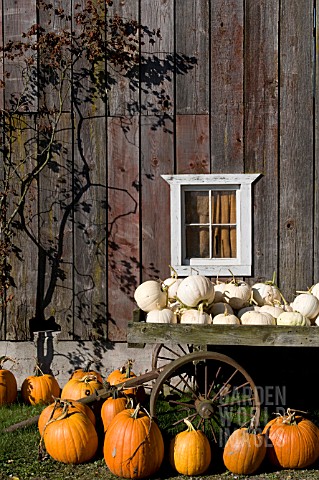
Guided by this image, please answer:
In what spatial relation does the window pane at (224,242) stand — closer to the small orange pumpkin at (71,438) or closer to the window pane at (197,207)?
the window pane at (197,207)

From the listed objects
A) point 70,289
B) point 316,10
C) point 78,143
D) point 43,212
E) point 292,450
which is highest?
point 316,10

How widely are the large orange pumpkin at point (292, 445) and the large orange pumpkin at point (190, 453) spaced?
53 cm

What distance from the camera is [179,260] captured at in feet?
23.3

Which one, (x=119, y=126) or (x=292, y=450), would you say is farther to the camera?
(x=119, y=126)

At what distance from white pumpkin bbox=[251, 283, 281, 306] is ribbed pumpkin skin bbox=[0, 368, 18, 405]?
255cm

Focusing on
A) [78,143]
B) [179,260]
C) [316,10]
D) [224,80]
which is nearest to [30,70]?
[78,143]

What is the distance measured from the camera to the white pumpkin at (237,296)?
19.4ft

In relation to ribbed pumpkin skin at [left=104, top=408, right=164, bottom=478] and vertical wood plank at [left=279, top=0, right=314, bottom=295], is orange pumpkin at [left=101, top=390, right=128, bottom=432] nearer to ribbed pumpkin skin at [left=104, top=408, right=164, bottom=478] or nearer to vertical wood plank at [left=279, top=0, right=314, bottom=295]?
ribbed pumpkin skin at [left=104, top=408, right=164, bottom=478]

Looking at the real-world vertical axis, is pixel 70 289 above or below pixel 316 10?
below

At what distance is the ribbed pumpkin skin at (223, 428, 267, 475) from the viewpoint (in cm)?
509

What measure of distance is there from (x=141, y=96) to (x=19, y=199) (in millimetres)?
1706

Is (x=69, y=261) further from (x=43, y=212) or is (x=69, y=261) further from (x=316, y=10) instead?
(x=316, y=10)

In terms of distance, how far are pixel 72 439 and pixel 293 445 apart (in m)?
1.69

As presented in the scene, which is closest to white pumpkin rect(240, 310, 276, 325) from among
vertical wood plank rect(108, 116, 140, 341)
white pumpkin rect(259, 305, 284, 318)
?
white pumpkin rect(259, 305, 284, 318)
